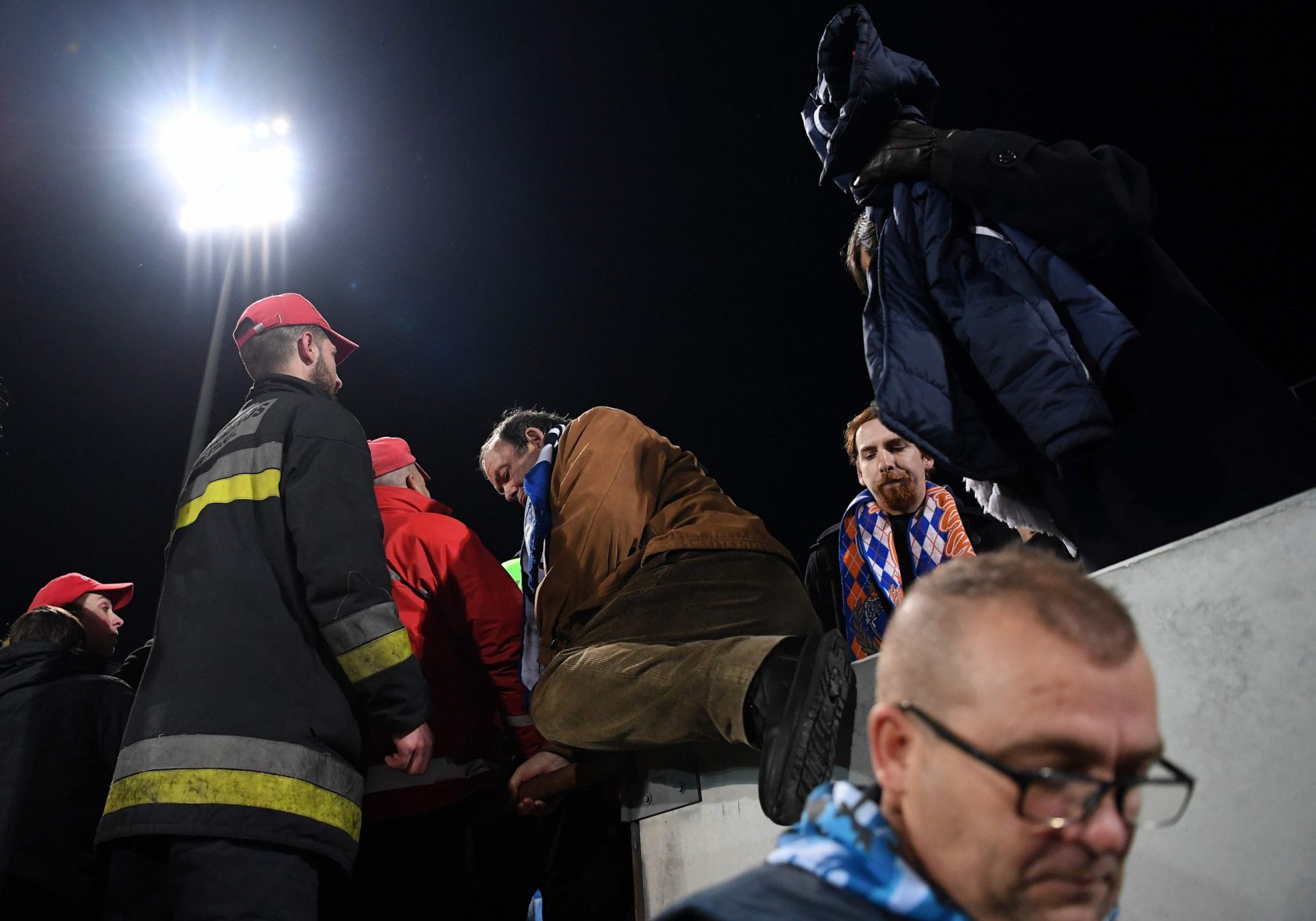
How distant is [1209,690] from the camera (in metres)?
1.05

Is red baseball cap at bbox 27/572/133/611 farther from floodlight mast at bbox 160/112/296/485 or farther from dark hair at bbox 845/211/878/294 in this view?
floodlight mast at bbox 160/112/296/485

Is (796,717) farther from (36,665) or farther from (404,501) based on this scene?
(36,665)

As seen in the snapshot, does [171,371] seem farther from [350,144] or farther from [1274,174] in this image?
[1274,174]

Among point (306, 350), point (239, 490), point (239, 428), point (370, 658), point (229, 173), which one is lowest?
point (370, 658)

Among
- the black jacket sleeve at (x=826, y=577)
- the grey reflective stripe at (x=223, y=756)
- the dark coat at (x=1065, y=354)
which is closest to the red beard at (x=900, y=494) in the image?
the black jacket sleeve at (x=826, y=577)

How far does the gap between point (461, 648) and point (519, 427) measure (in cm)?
88

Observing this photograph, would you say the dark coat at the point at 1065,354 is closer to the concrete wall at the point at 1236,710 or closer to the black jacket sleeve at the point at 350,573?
the concrete wall at the point at 1236,710

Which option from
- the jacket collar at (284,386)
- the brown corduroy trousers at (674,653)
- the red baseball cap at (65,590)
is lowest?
the brown corduroy trousers at (674,653)

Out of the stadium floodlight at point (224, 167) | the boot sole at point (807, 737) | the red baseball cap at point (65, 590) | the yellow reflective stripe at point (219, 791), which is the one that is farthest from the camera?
the stadium floodlight at point (224, 167)

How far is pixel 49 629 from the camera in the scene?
2805 millimetres

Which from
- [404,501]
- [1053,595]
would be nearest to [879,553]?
[404,501]

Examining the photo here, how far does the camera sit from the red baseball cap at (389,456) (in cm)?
292

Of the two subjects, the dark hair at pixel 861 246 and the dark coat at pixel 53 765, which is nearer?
the dark hair at pixel 861 246

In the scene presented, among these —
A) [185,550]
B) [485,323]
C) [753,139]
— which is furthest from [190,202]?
[185,550]
